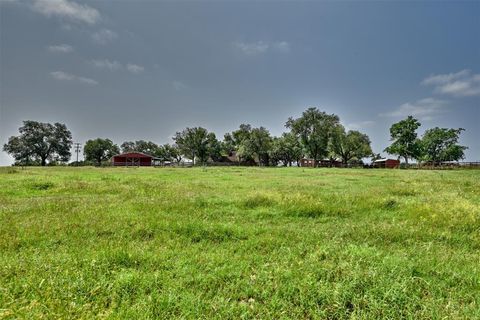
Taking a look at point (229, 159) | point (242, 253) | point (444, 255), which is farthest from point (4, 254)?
point (229, 159)

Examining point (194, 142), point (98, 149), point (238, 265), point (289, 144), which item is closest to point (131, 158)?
point (194, 142)

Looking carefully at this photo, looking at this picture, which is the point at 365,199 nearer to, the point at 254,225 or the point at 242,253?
the point at 254,225

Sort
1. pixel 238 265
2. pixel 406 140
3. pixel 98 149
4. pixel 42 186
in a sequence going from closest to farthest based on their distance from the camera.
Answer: pixel 238 265
pixel 42 186
pixel 406 140
pixel 98 149

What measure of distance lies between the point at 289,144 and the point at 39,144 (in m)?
95.9

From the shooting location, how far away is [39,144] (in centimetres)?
10844


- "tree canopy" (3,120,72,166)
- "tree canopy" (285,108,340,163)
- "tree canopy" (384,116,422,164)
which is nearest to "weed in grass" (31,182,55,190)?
"tree canopy" (285,108,340,163)

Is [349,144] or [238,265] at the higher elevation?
[349,144]

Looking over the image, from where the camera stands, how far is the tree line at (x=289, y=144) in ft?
290

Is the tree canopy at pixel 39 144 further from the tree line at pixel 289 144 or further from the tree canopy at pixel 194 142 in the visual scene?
the tree canopy at pixel 194 142

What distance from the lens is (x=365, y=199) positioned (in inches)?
492

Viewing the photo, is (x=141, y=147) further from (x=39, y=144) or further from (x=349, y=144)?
(x=349, y=144)

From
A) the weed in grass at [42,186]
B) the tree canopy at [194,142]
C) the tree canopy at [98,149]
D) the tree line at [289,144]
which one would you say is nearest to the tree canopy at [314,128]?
the tree line at [289,144]

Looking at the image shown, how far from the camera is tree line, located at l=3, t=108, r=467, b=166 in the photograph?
88375mm

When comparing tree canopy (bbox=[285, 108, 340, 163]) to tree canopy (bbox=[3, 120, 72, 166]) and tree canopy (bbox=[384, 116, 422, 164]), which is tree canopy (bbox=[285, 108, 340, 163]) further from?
tree canopy (bbox=[3, 120, 72, 166])
